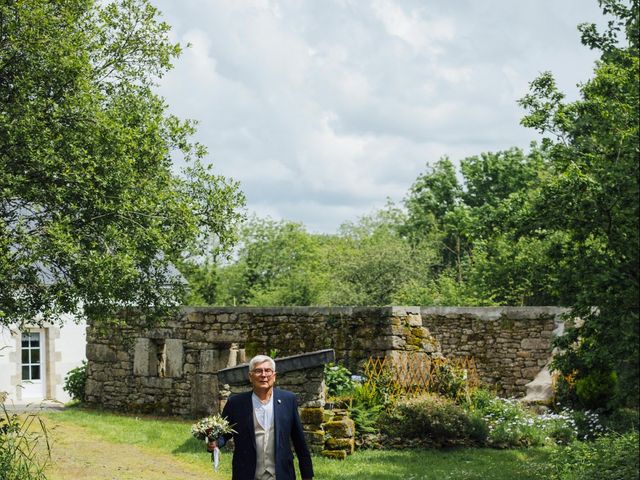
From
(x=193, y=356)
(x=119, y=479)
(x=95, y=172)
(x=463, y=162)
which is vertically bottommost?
(x=119, y=479)

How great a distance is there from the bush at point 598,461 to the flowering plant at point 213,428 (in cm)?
376

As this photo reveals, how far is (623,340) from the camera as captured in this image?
838 cm

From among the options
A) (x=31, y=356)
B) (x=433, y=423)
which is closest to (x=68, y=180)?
(x=433, y=423)

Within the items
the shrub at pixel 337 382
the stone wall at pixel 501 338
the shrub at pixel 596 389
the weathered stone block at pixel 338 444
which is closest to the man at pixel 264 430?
the weathered stone block at pixel 338 444

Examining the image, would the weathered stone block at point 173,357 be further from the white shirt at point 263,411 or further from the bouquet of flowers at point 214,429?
the white shirt at point 263,411

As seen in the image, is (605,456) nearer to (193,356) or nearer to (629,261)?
(629,261)

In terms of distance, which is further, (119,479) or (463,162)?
(463,162)

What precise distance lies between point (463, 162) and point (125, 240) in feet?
98.4

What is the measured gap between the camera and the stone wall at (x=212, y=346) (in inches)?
623

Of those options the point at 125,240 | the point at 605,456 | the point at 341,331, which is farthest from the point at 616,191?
the point at 341,331

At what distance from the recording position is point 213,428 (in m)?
7.12

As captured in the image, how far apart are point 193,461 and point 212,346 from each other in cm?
467

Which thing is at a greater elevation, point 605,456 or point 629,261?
point 629,261

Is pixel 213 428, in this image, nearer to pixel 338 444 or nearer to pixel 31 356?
pixel 338 444
